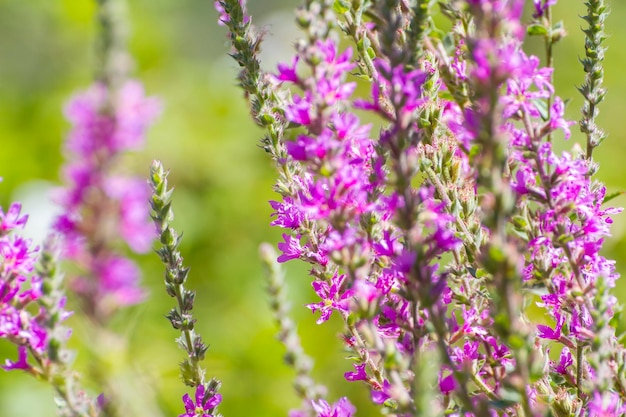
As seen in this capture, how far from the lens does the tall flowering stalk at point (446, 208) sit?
1.91 ft

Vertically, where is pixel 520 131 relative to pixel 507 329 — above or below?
above

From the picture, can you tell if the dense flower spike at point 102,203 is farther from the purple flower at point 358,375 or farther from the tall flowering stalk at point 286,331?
the purple flower at point 358,375

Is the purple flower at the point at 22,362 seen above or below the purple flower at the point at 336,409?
above

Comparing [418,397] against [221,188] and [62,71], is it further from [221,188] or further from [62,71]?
[62,71]

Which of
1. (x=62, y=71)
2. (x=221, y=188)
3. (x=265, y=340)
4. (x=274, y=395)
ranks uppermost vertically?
(x=62, y=71)

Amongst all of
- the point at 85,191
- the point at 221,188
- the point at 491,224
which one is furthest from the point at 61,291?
the point at 221,188

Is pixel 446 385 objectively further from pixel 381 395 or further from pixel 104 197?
pixel 104 197

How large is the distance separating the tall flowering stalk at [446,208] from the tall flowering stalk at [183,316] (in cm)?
11

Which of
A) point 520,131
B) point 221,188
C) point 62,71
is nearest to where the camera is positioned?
point 520,131

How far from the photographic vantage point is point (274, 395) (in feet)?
7.84

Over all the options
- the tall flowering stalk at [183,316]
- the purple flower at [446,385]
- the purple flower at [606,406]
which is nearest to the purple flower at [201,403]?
the tall flowering stalk at [183,316]

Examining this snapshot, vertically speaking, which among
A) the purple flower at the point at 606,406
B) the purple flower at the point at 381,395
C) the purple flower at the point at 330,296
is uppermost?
the purple flower at the point at 330,296

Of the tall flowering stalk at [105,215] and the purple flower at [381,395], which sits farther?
the purple flower at [381,395]

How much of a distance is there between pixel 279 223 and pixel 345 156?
0.44ft
